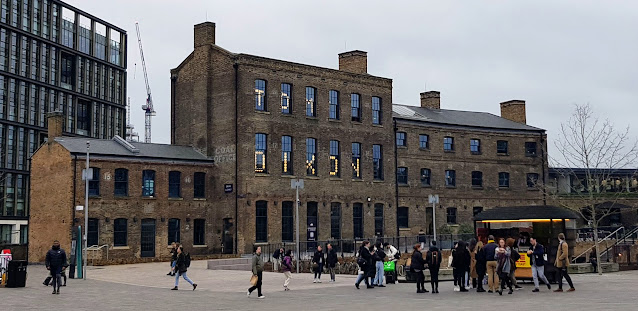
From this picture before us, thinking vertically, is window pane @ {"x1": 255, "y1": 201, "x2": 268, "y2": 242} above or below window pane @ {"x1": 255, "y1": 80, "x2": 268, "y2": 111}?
below

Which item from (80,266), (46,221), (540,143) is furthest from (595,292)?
(540,143)

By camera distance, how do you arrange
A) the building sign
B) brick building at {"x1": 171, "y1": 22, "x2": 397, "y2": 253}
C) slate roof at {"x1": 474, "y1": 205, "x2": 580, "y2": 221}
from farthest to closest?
brick building at {"x1": 171, "y1": 22, "x2": 397, "y2": 253}, the building sign, slate roof at {"x1": 474, "y1": 205, "x2": 580, "y2": 221}

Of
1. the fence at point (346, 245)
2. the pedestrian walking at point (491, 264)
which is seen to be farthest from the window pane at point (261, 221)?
the pedestrian walking at point (491, 264)

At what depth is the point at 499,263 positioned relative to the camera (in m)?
21.2

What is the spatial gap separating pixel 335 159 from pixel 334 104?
12.2ft

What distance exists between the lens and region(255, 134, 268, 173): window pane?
45.5 metres

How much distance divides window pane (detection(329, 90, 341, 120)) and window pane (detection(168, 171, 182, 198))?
1150cm

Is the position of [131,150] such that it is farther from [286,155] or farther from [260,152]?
[286,155]

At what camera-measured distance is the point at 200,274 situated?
32.1 m

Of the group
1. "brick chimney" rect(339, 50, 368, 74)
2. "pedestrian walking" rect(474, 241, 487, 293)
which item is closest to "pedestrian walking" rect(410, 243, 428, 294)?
"pedestrian walking" rect(474, 241, 487, 293)

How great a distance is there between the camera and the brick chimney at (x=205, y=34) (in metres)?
47.8

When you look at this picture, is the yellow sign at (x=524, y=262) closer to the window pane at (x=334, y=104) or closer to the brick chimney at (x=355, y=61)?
the window pane at (x=334, y=104)

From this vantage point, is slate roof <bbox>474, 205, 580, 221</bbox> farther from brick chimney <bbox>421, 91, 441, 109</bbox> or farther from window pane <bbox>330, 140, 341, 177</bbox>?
brick chimney <bbox>421, 91, 441, 109</bbox>

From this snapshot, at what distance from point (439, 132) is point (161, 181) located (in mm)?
22347
